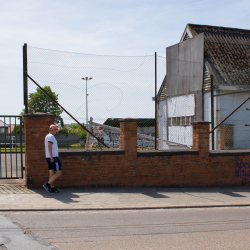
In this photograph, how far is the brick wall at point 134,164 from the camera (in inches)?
321

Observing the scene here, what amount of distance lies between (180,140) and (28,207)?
39.0 feet

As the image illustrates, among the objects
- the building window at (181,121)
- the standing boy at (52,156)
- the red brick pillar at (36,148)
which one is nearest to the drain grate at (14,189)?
the red brick pillar at (36,148)

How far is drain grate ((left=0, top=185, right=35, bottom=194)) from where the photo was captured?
7754 mm

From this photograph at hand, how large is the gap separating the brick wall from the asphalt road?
213 cm

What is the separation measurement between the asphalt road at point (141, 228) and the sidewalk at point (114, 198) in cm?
38

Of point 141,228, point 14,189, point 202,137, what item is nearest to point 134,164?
point 202,137

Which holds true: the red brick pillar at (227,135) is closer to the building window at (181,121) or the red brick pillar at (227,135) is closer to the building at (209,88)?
the building at (209,88)

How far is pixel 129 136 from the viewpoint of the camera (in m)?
8.83

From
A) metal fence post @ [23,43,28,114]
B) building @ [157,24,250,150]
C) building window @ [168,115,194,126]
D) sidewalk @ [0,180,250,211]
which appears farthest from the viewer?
building window @ [168,115,194,126]

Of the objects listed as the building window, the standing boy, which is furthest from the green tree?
the building window

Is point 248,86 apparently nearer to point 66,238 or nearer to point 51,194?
point 51,194

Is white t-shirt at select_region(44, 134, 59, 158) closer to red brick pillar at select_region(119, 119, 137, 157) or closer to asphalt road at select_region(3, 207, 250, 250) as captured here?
asphalt road at select_region(3, 207, 250, 250)

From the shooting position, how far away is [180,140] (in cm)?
1727

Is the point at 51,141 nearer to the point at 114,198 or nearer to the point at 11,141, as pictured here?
the point at 114,198
